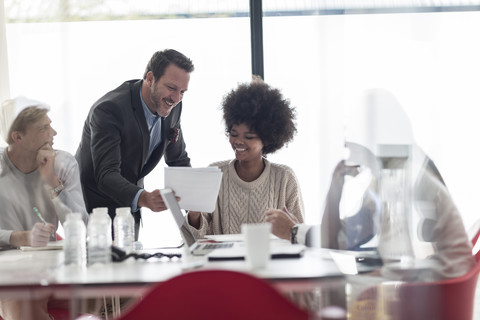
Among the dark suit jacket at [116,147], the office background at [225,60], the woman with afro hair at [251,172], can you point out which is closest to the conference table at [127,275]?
the woman with afro hair at [251,172]

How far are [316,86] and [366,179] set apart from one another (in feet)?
3.93

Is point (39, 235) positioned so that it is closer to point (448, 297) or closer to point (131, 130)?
point (131, 130)

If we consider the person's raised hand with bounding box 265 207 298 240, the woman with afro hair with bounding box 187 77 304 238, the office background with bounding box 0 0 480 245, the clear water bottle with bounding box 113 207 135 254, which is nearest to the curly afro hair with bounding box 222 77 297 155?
the woman with afro hair with bounding box 187 77 304 238

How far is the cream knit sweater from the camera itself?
2.61m

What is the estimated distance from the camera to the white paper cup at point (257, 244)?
1.62 m

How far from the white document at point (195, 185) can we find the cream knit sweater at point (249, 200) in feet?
0.76

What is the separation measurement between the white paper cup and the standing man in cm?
90

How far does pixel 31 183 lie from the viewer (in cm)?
244

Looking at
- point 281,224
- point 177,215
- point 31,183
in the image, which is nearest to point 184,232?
point 177,215

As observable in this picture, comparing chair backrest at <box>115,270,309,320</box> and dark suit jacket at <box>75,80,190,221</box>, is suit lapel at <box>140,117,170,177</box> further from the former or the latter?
chair backrest at <box>115,270,309,320</box>

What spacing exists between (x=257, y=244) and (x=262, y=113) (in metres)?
1.28

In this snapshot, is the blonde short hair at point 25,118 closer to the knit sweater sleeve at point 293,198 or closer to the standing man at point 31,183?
the standing man at point 31,183

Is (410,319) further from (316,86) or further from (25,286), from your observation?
(316,86)

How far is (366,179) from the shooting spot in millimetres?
2277
